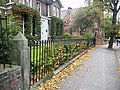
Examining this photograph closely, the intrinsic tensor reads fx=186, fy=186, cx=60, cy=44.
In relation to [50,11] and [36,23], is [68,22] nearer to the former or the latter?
[50,11]

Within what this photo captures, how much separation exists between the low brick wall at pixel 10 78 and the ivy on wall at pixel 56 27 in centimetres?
2341

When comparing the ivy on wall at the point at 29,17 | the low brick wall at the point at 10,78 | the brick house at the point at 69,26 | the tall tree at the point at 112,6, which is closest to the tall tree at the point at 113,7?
the tall tree at the point at 112,6

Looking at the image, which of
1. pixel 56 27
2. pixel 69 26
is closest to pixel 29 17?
pixel 56 27

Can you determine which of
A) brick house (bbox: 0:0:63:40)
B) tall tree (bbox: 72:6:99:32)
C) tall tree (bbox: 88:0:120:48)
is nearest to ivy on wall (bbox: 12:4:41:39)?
brick house (bbox: 0:0:63:40)

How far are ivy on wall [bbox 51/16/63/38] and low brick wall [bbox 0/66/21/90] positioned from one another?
23.4 metres

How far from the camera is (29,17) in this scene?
19719mm

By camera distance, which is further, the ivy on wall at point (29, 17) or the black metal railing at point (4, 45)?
the ivy on wall at point (29, 17)

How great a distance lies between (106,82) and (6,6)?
13.9 m

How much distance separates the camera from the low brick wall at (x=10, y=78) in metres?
3.33

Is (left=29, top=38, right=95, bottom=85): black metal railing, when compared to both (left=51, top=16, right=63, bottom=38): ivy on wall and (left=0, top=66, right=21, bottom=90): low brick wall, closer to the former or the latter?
(left=0, top=66, right=21, bottom=90): low brick wall

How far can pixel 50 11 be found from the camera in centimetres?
2783

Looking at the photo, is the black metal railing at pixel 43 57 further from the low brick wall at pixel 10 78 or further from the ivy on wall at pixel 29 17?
the ivy on wall at pixel 29 17

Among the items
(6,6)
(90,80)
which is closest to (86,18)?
(6,6)

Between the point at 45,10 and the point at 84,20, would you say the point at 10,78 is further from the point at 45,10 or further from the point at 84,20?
the point at 84,20
